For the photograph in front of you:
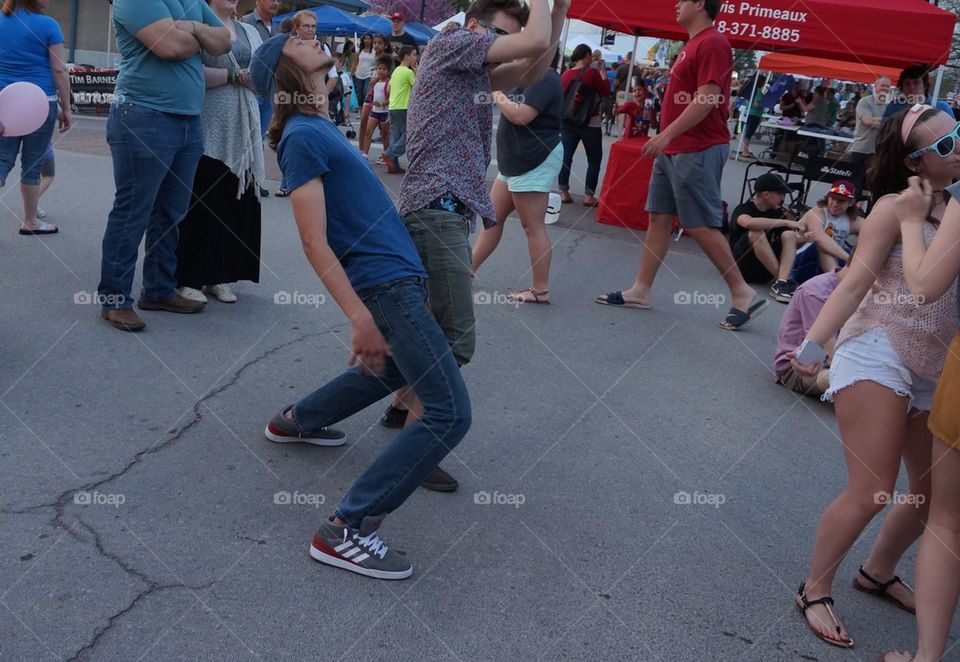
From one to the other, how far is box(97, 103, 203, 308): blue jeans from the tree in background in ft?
160

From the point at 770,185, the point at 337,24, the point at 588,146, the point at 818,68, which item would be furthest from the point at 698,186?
the point at 337,24

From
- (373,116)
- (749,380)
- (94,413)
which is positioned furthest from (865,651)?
(373,116)

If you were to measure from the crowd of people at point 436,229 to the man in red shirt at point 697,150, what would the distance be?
16mm

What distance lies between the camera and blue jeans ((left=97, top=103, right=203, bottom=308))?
15.1 ft

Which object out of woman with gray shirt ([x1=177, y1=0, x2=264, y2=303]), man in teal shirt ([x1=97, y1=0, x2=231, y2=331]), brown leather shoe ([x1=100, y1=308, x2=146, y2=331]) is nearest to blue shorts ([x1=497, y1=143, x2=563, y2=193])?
woman with gray shirt ([x1=177, y1=0, x2=264, y2=303])

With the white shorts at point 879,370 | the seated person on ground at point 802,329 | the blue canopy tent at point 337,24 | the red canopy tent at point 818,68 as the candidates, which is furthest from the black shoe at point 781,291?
the blue canopy tent at point 337,24

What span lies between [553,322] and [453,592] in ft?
10.3

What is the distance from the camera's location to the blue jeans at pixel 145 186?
459cm

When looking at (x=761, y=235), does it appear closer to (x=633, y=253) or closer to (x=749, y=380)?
(x=633, y=253)

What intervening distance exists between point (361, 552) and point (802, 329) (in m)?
3.17

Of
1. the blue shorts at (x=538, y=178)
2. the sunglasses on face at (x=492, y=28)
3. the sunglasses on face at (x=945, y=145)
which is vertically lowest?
the blue shorts at (x=538, y=178)

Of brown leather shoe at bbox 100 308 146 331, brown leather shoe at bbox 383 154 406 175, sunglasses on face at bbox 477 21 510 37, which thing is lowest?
brown leather shoe at bbox 383 154 406 175

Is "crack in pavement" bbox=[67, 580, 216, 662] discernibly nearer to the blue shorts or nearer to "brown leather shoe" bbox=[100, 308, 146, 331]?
"brown leather shoe" bbox=[100, 308, 146, 331]

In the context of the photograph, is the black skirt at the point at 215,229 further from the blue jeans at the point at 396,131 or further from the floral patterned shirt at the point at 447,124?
the blue jeans at the point at 396,131
